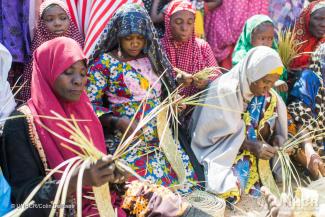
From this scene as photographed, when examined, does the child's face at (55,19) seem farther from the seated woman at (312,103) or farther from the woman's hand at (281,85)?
the seated woman at (312,103)

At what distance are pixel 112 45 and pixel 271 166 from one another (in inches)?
68.8

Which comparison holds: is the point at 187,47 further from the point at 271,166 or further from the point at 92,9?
the point at 271,166

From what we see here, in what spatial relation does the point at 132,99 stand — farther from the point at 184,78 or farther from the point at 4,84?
the point at 4,84

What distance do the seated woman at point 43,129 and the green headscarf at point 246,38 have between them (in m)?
2.08

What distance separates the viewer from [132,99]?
369 cm

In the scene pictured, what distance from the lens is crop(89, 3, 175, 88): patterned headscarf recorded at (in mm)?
3551

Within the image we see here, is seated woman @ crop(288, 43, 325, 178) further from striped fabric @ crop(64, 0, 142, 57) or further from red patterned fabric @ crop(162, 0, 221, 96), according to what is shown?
striped fabric @ crop(64, 0, 142, 57)

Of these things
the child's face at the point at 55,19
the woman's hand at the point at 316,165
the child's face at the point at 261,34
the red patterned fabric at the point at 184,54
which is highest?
the child's face at the point at 55,19

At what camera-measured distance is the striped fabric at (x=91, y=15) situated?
4.13m

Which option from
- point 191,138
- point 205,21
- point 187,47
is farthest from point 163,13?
point 191,138

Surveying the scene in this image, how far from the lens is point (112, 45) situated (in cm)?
373

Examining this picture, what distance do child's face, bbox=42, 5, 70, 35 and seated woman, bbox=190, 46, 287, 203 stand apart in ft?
4.34

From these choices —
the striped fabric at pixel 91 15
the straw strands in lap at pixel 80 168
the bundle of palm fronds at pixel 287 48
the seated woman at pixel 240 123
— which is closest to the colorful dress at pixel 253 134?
the seated woman at pixel 240 123

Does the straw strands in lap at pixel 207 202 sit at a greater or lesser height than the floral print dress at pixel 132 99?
lesser
